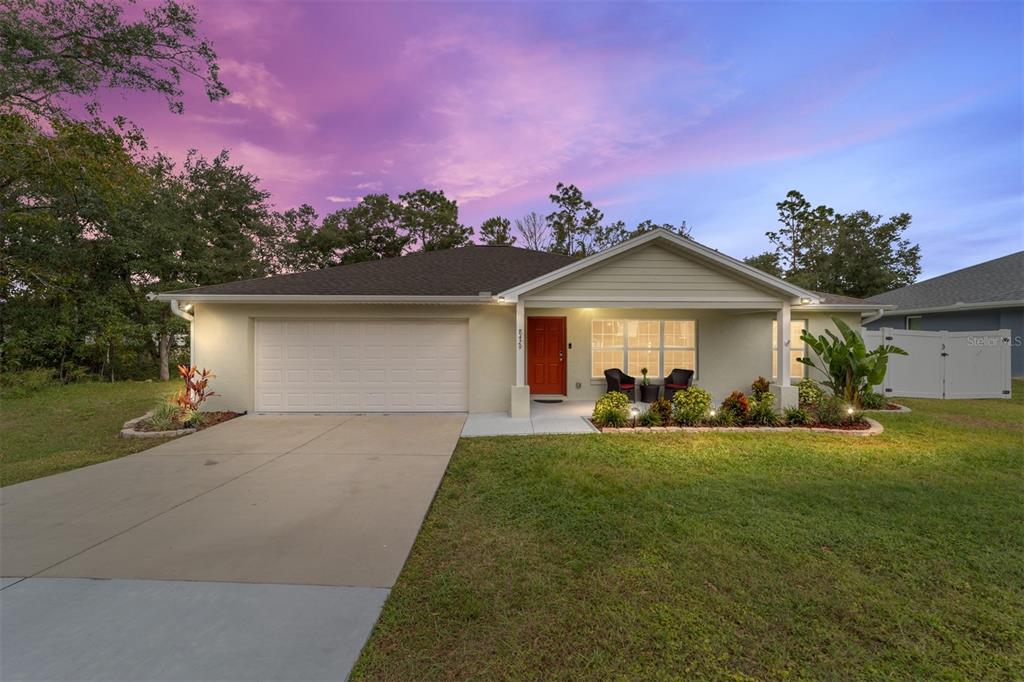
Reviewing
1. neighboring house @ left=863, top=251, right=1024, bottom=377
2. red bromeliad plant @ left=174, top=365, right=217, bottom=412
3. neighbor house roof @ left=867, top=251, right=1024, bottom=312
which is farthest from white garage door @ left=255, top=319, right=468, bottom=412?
neighbor house roof @ left=867, top=251, right=1024, bottom=312

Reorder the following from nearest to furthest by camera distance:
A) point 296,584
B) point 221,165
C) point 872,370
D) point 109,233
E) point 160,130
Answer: point 296,584 → point 872,370 → point 160,130 → point 109,233 → point 221,165

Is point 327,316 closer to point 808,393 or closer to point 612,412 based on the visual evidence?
point 612,412

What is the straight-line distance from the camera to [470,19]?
909 centimetres

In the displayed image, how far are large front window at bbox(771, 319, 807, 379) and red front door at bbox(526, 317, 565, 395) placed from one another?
18.2 feet

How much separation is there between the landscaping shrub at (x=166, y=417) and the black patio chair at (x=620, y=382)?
29.1ft

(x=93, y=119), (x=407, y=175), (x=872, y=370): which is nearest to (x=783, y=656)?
(x=872, y=370)

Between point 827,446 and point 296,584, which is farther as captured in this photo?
point 827,446

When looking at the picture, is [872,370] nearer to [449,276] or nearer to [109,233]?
[449,276]

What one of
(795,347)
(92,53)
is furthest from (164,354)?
(795,347)

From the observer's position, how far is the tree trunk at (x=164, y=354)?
1748 cm

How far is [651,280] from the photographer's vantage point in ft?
27.6

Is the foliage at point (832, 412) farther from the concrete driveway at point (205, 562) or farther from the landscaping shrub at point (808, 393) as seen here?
the concrete driveway at point (205, 562)

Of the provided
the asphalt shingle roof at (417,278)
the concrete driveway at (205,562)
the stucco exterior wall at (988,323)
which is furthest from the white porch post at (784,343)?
the stucco exterior wall at (988,323)

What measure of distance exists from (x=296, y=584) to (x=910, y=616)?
3.89 metres
